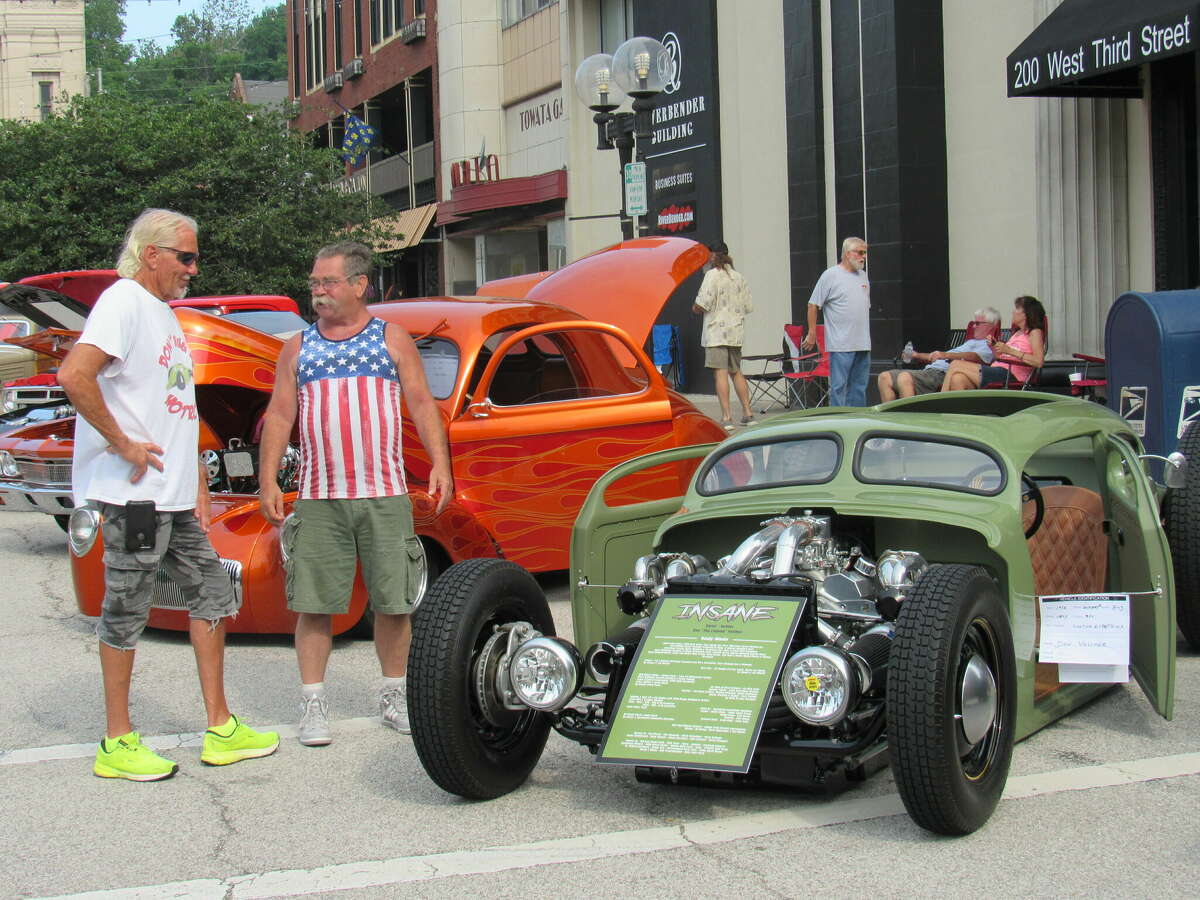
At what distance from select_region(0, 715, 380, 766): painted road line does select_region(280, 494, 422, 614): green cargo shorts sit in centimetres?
59

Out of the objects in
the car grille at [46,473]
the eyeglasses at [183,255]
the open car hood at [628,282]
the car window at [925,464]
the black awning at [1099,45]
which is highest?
the black awning at [1099,45]

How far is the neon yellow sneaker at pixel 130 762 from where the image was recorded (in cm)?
503

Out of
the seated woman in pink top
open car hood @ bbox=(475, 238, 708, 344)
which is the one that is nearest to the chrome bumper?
open car hood @ bbox=(475, 238, 708, 344)

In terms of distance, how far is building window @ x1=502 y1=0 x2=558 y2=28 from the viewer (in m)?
27.0

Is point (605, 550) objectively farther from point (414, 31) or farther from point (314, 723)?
point (414, 31)

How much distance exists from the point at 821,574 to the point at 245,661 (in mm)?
3269

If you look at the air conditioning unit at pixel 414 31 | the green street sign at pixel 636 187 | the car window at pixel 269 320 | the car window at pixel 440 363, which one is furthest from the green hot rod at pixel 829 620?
the air conditioning unit at pixel 414 31

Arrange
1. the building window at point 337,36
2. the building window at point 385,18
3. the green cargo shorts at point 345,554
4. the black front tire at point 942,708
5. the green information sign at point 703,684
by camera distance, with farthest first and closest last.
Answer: the building window at point 337,36 → the building window at point 385,18 → the green cargo shorts at point 345,554 → the green information sign at point 703,684 → the black front tire at point 942,708

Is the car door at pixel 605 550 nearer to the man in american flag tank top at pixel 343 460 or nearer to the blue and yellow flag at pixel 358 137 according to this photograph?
the man in american flag tank top at pixel 343 460

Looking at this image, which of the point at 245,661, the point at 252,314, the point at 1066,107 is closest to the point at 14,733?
the point at 245,661

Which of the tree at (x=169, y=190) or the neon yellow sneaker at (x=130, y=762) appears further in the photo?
the tree at (x=169, y=190)

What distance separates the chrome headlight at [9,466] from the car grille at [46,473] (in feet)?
0.14

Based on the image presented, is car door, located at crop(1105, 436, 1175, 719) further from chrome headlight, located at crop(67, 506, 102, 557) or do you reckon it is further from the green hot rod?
chrome headlight, located at crop(67, 506, 102, 557)

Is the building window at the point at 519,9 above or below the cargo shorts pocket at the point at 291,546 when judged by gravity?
above
